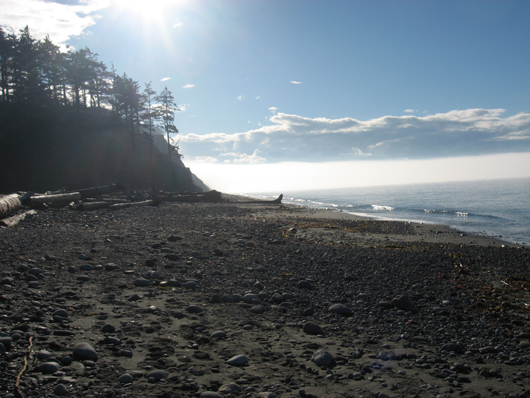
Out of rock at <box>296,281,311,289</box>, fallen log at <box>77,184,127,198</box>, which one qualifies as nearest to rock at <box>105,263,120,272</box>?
rock at <box>296,281,311,289</box>

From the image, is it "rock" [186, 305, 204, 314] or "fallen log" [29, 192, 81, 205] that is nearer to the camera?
"rock" [186, 305, 204, 314]

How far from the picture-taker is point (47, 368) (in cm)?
322

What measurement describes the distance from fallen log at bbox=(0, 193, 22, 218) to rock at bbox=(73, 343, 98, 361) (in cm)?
1161

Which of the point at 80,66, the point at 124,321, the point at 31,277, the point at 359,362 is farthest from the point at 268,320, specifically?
the point at 80,66

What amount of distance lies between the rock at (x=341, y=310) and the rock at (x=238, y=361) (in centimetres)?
242

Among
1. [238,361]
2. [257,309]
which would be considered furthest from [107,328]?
[257,309]

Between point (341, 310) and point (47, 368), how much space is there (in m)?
4.52

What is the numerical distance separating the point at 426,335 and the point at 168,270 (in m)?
5.70

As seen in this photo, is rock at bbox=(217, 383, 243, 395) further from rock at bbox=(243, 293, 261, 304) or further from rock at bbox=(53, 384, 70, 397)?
rock at bbox=(243, 293, 261, 304)

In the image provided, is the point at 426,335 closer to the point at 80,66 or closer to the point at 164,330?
the point at 164,330

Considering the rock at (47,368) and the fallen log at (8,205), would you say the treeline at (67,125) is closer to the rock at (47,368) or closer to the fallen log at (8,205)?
the fallen log at (8,205)

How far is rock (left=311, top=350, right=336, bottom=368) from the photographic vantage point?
4.02 m

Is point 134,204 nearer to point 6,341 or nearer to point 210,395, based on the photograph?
point 6,341

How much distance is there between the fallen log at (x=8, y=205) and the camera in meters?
12.2
